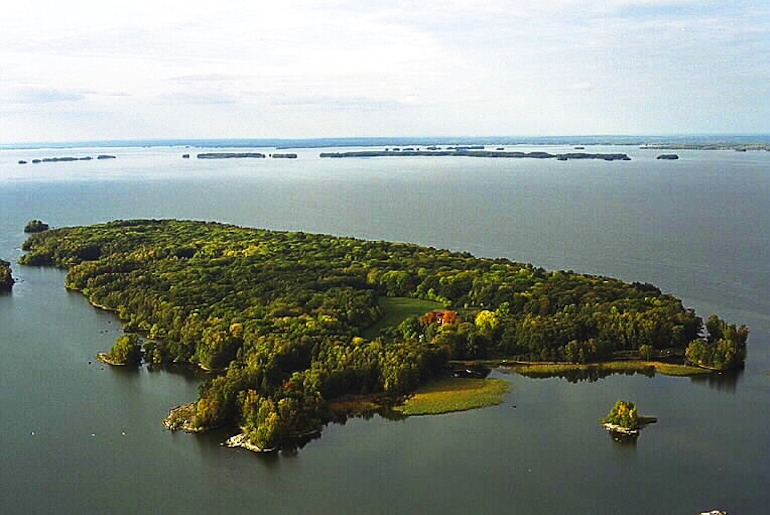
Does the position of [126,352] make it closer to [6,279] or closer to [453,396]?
[453,396]

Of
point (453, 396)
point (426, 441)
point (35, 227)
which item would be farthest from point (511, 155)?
point (426, 441)

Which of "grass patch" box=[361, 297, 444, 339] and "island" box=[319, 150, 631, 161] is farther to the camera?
"island" box=[319, 150, 631, 161]

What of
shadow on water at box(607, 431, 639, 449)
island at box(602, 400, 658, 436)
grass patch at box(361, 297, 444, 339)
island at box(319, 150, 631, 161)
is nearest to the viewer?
shadow on water at box(607, 431, 639, 449)

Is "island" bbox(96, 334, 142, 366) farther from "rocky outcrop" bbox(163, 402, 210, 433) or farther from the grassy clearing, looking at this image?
the grassy clearing

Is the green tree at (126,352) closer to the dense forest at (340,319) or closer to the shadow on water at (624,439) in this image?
the dense forest at (340,319)

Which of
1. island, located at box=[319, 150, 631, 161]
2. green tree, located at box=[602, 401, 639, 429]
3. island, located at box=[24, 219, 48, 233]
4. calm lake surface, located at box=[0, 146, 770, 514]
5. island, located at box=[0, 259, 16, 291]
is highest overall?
island, located at box=[319, 150, 631, 161]

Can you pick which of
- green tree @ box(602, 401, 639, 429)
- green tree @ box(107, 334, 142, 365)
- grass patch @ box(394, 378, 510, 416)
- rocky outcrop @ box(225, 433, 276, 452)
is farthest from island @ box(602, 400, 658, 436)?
green tree @ box(107, 334, 142, 365)

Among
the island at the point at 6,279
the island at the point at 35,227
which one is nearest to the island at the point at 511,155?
the island at the point at 35,227
